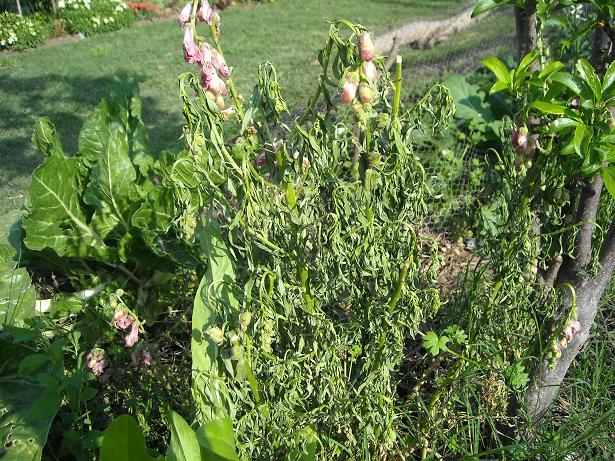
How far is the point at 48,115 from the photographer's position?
571 cm

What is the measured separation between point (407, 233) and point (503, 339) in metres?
0.79

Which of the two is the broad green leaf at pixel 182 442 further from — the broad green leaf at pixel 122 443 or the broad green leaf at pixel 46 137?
the broad green leaf at pixel 46 137

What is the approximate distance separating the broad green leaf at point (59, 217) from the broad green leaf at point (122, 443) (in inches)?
57.0

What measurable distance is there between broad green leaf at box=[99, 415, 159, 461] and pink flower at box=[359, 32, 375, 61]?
3.32 ft

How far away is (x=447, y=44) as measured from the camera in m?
7.46

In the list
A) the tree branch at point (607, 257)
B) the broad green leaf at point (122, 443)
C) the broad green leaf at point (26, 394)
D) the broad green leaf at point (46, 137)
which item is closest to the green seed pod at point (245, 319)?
the broad green leaf at point (122, 443)

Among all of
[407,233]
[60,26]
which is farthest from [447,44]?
[407,233]

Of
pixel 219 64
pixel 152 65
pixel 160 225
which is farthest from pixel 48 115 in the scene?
pixel 219 64

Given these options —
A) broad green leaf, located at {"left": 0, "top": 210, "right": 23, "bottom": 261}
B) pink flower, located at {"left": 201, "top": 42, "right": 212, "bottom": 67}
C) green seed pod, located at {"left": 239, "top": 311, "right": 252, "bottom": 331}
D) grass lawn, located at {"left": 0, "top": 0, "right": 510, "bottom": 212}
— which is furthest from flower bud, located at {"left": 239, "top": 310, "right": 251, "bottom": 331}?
grass lawn, located at {"left": 0, "top": 0, "right": 510, "bottom": 212}

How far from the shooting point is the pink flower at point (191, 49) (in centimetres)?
159

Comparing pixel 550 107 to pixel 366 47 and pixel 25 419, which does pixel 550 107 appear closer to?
pixel 366 47

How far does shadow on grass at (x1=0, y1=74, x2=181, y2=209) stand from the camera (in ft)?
15.5

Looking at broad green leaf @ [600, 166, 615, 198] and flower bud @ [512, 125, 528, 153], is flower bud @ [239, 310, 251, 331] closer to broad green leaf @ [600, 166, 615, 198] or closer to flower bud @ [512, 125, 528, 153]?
flower bud @ [512, 125, 528, 153]

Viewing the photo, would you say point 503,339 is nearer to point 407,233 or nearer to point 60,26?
point 407,233
